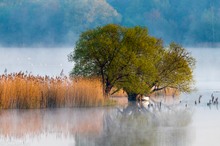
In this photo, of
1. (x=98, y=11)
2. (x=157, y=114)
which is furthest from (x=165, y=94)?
(x=98, y=11)

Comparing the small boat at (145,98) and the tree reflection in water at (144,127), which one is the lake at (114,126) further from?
the small boat at (145,98)

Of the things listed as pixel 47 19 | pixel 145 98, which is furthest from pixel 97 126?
pixel 47 19

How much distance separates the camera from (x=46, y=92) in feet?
47.5

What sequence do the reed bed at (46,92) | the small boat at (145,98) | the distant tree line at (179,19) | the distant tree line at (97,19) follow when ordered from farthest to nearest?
the distant tree line at (179,19), the distant tree line at (97,19), the small boat at (145,98), the reed bed at (46,92)

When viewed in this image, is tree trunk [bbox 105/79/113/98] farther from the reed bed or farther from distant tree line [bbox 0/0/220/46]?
distant tree line [bbox 0/0/220/46]

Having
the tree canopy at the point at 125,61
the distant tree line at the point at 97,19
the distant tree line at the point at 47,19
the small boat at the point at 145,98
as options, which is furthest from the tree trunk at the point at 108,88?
the distant tree line at the point at 97,19

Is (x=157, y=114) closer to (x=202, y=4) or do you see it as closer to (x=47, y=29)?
(x=47, y=29)

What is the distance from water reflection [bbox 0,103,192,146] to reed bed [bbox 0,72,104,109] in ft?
1.67

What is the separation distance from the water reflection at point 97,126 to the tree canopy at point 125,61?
1166 millimetres

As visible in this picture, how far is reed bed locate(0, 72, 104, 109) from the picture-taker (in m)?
14.1

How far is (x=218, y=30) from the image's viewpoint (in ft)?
247

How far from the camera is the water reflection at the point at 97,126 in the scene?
9.76 metres

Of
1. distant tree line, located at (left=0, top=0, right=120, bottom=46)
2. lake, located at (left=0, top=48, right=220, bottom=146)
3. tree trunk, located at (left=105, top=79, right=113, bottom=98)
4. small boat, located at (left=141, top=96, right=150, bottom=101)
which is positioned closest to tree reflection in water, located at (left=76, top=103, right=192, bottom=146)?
lake, located at (left=0, top=48, right=220, bottom=146)

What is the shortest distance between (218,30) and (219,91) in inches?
2189
